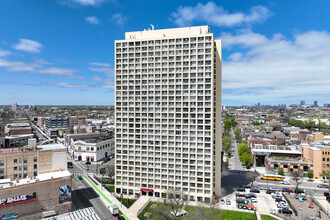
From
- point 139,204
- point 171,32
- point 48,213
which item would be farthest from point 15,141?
point 171,32

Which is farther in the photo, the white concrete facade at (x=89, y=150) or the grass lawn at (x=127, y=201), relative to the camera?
the white concrete facade at (x=89, y=150)

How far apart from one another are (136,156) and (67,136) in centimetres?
8638

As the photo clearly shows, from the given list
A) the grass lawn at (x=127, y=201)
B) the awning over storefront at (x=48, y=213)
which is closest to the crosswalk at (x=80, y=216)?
the awning over storefront at (x=48, y=213)

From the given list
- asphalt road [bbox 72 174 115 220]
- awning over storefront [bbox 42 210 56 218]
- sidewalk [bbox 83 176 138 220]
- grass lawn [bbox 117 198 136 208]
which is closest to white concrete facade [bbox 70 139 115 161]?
sidewalk [bbox 83 176 138 220]

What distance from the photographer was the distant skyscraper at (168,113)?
2702 inches

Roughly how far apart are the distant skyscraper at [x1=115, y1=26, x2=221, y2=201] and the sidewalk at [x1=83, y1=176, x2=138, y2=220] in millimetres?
4921

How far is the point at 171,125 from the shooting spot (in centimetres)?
7181

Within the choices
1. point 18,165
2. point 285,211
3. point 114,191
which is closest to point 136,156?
point 114,191

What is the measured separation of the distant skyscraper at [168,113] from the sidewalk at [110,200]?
492cm

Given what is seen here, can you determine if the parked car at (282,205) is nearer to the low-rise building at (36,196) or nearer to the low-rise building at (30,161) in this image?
the low-rise building at (36,196)

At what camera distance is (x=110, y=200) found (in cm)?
7094

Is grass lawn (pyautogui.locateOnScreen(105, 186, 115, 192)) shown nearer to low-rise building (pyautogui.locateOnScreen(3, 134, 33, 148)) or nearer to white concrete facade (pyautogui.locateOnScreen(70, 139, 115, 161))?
white concrete facade (pyautogui.locateOnScreen(70, 139, 115, 161))

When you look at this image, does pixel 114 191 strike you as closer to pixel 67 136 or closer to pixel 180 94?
pixel 180 94

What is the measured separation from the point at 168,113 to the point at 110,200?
119 ft
